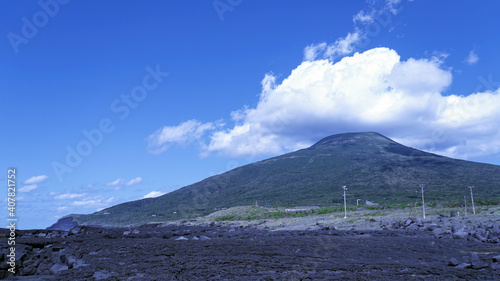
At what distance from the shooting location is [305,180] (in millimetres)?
134250

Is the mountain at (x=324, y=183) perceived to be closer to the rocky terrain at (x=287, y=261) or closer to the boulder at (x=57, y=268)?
the rocky terrain at (x=287, y=261)

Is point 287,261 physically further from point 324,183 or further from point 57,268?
point 324,183

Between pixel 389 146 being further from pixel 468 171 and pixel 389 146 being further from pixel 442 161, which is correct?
pixel 468 171

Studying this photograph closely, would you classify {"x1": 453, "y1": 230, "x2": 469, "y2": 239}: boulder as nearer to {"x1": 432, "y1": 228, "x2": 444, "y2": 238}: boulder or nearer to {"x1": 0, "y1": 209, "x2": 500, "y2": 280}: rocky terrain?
{"x1": 0, "y1": 209, "x2": 500, "y2": 280}: rocky terrain

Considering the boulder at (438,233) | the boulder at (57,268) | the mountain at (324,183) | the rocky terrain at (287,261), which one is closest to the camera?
the rocky terrain at (287,261)

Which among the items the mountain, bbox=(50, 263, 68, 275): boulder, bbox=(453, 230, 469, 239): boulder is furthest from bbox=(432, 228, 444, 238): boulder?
the mountain

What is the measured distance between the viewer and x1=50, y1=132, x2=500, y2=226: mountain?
102625 millimetres

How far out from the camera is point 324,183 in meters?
126

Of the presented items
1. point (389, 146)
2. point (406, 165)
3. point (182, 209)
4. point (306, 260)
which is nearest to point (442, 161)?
point (406, 165)

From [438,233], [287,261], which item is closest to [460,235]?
[438,233]

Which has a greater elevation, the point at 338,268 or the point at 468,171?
the point at 468,171

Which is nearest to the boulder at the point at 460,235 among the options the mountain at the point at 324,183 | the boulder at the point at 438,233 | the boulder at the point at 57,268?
the boulder at the point at 438,233

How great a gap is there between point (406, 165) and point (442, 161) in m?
13.3

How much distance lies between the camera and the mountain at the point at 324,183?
337 feet
